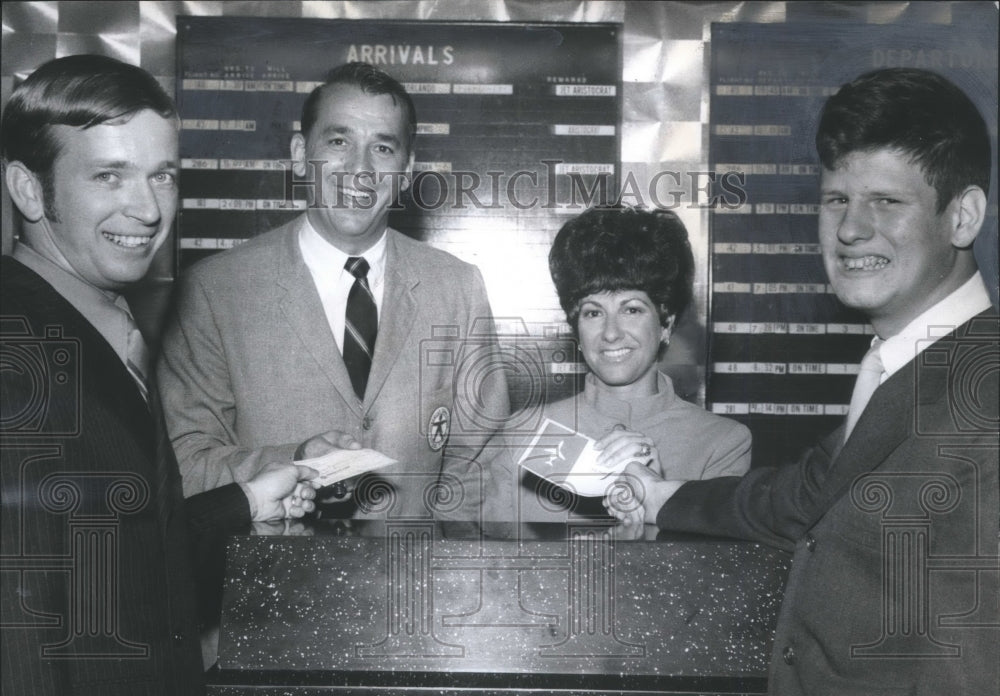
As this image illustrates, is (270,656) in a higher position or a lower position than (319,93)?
lower

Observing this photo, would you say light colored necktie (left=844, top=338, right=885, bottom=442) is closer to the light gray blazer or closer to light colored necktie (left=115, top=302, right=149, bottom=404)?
the light gray blazer

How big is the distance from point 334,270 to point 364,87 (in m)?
0.49

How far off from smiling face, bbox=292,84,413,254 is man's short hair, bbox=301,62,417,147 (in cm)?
1

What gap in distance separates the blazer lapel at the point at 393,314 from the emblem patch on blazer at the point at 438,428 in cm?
12

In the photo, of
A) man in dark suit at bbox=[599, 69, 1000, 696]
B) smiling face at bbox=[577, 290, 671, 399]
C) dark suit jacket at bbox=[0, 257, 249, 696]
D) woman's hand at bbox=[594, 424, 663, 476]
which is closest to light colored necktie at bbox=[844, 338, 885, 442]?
man in dark suit at bbox=[599, 69, 1000, 696]

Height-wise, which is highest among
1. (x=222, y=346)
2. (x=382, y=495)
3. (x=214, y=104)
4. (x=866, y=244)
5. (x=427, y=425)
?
(x=214, y=104)

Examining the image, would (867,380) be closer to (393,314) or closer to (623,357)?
(623,357)

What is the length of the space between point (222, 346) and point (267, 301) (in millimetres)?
164

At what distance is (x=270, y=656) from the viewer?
5.21 ft

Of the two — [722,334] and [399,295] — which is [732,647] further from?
[399,295]

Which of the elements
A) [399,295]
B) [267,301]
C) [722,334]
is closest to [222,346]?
[267,301]

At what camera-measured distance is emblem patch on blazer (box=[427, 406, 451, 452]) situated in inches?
93.4

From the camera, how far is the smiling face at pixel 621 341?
2.35 m

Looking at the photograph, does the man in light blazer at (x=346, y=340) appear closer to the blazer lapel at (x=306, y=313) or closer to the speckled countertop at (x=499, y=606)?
the blazer lapel at (x=306, y=313)
